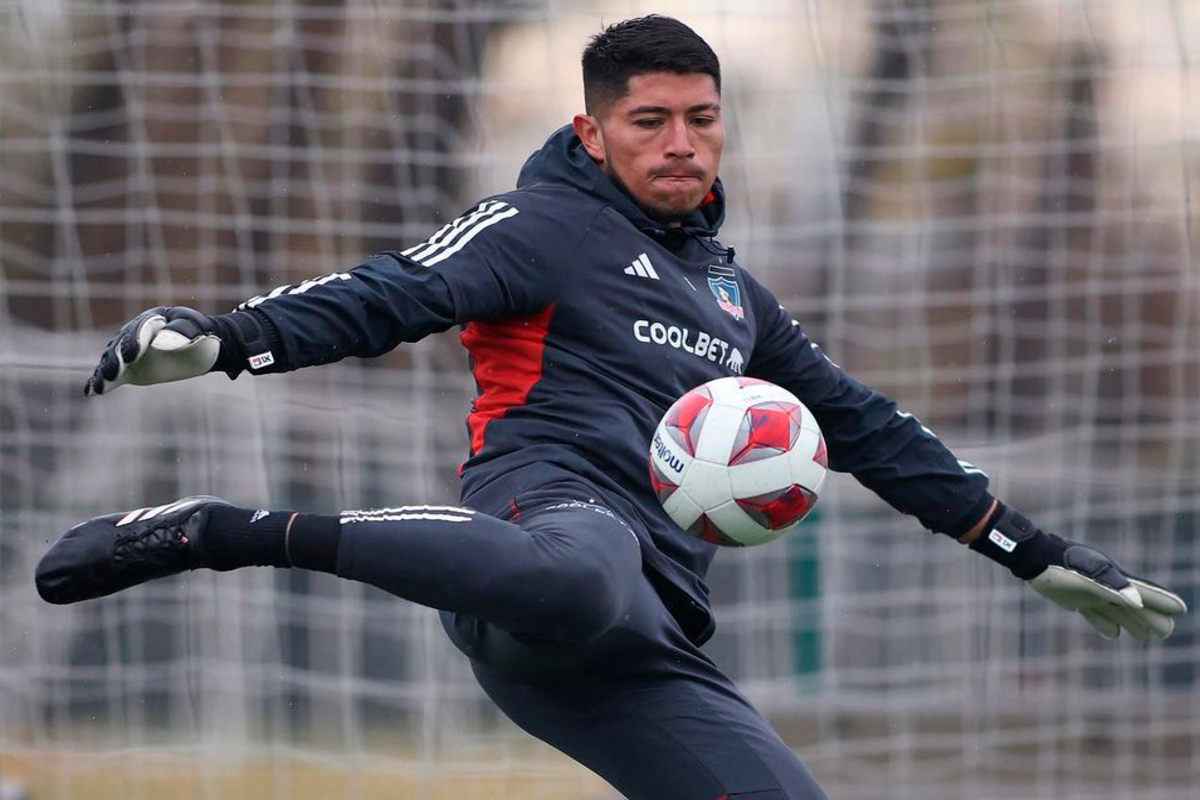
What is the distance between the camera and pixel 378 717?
8.43 metres

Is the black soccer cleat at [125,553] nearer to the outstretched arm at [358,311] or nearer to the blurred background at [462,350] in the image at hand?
the outstretched arm at [358,311]

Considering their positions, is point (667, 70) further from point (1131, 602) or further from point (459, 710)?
point (459, 710)

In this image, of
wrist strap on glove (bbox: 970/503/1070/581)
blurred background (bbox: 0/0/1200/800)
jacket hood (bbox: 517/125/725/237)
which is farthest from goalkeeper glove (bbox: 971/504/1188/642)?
blurred background (bbox: 0/0/1200/800)

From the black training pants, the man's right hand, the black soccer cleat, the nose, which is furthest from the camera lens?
the nose

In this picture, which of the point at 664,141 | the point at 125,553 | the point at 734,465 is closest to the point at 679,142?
the point at 664,141

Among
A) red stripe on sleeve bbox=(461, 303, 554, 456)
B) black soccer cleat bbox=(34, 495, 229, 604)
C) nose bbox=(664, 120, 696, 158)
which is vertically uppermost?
nose bbox=(664, 120, 696, 158)

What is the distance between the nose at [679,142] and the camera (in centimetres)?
462

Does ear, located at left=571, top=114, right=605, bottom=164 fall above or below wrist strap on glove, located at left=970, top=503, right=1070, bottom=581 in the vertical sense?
above

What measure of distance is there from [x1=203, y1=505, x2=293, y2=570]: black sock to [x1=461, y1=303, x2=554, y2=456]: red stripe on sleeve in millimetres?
726

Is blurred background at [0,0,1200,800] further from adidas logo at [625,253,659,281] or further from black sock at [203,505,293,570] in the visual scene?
black sock at [203,505,293,570]

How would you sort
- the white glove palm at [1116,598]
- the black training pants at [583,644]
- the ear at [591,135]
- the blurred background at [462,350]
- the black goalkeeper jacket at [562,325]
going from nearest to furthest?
the black training pants at [583,644], the black goalkeeper jacket at [562,325], the ear at [591,135], the white glove palm at [1116,598], the blurred background at [462,350]

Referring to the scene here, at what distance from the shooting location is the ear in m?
4.77

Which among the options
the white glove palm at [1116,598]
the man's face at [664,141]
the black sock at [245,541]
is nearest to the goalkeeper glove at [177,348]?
the black sock at [245,541]

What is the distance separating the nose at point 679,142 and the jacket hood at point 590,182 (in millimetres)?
165
